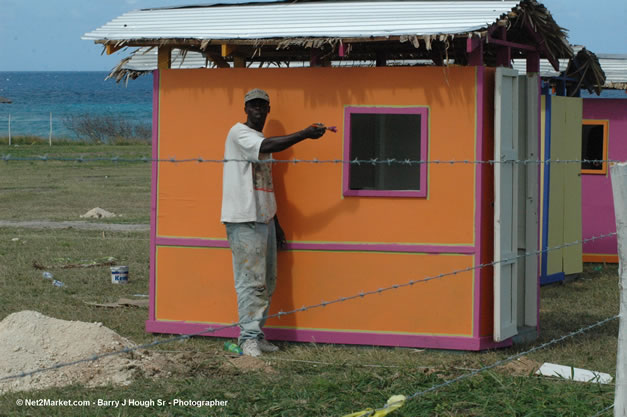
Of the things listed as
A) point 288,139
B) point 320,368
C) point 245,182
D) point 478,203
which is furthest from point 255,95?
point 320,368

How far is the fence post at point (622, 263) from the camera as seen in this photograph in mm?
4973

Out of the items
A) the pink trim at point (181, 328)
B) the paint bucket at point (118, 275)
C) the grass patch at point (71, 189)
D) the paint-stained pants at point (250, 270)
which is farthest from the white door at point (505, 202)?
the grass patch at point (71, 189)

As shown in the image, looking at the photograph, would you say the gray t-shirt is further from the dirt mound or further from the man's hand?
the dirt mound

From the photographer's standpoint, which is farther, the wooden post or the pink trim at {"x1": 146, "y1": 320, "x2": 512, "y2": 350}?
the wooden post

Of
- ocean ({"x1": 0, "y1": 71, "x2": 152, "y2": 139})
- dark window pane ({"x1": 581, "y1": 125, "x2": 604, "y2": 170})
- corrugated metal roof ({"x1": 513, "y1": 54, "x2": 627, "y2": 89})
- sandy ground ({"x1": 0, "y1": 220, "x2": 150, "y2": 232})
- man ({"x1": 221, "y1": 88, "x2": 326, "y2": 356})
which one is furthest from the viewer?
ocean ({"x1": 0, "y1": 71, "x2": 152, "y2": 139})

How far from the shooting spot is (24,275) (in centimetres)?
1260

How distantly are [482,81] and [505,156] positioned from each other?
678 millimetres

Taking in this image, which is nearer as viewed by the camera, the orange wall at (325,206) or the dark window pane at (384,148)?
the orange wall at (325,206)

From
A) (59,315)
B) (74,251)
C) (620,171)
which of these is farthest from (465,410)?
(74,251)

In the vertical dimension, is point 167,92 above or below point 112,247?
above

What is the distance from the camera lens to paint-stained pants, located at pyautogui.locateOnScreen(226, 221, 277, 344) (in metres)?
8.50

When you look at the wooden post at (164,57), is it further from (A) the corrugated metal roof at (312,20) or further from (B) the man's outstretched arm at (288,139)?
(B) the man's outstretched arm at (288,139)

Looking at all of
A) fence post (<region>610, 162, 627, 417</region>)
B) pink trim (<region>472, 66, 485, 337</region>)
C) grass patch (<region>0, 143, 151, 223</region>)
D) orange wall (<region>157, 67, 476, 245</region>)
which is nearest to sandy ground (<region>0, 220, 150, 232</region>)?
grass patch (<region>0, 143, 151, 223</region>)

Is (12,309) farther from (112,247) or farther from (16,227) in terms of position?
(16,227)
